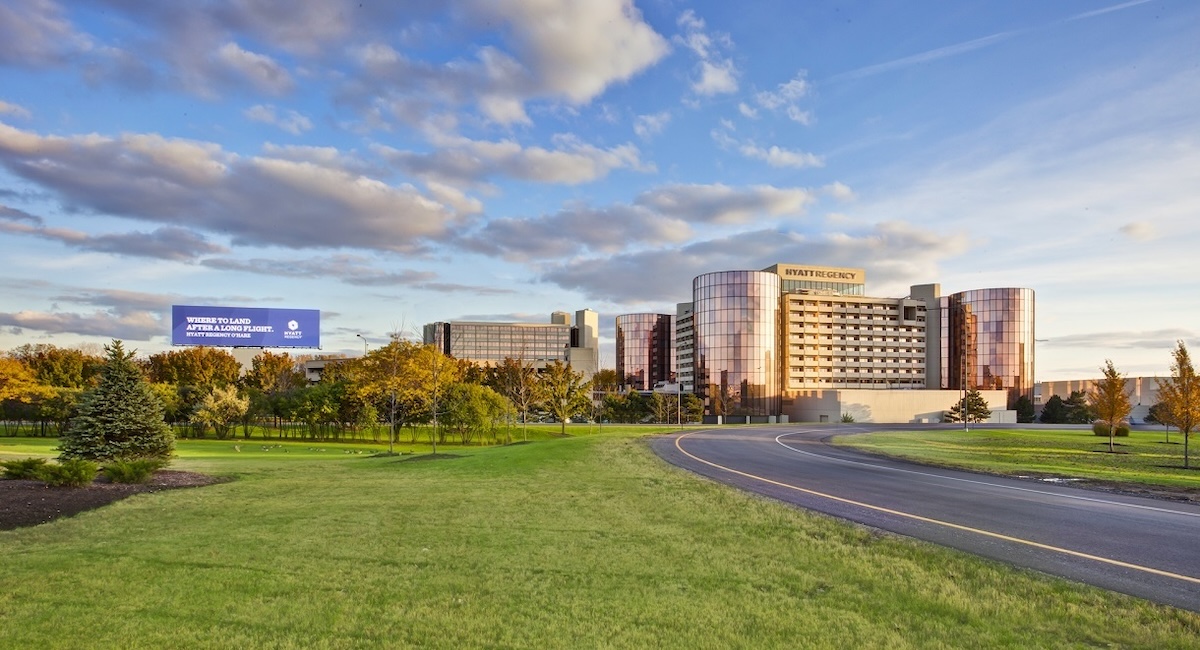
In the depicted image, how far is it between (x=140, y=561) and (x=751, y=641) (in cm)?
833

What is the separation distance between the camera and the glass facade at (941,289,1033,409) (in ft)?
441

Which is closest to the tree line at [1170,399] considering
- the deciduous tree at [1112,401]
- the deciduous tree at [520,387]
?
the deciduous tree at [1112,401]

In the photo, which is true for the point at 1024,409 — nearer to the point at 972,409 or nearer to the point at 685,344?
the point at 972,409

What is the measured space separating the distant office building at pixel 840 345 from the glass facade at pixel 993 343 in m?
0.21

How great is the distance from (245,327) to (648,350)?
11262 cm

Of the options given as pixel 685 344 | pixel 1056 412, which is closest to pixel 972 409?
pixel 1056 412

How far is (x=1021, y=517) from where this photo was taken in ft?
44.4

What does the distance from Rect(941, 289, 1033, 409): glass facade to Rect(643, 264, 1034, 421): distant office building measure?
21 cm

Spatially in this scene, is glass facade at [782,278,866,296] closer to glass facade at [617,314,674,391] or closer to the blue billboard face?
glass facade at [617,314,674,391]

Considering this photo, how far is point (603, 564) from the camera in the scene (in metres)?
8.83

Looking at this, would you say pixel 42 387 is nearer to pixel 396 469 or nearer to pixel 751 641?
pixel 396 469

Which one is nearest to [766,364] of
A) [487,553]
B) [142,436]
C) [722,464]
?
[722,464]

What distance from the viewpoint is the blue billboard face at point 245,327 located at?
7650 centimetres

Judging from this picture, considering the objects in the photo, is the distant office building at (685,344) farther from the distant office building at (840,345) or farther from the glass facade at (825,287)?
the glass facade at (825,287)
